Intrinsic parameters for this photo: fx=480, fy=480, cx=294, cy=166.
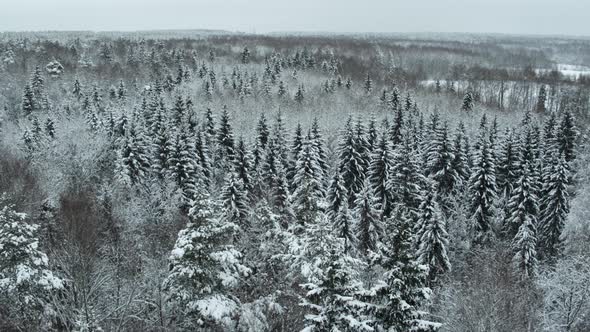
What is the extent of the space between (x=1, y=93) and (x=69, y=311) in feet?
295

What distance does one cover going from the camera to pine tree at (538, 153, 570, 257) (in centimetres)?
3606

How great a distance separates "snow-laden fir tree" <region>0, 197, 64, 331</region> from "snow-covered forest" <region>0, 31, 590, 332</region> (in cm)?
9

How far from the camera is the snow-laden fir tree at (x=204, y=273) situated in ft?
47.8

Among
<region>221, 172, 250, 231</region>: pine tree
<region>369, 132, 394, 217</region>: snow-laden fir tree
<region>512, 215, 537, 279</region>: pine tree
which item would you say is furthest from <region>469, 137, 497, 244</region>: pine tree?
<region>221, 172, 250, 231</region>: pine tree

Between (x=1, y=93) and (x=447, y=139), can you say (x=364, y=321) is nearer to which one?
(x=447, y=139)

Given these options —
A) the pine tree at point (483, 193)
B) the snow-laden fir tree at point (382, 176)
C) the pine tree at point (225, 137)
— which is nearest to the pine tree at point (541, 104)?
the pine tree at point (483, 193)

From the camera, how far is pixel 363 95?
93.1 metres

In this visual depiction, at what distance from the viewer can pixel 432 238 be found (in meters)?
30.7

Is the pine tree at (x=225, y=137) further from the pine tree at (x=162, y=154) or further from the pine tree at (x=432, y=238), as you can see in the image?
the pine tree at (x=432, y=238)

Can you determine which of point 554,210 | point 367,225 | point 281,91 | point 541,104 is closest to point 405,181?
point 367,225

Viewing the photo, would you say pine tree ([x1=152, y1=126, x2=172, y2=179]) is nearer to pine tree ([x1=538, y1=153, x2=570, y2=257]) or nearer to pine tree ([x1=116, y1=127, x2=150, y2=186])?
pine tree ([x1=116, y1=127, x2=150, y2=186])

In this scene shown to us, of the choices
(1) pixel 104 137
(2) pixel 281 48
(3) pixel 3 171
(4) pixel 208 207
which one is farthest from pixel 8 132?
(2) pixel 281 48

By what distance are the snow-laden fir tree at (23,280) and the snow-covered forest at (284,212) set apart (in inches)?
3.5

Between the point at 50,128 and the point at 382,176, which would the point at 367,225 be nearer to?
the point at 382,176
